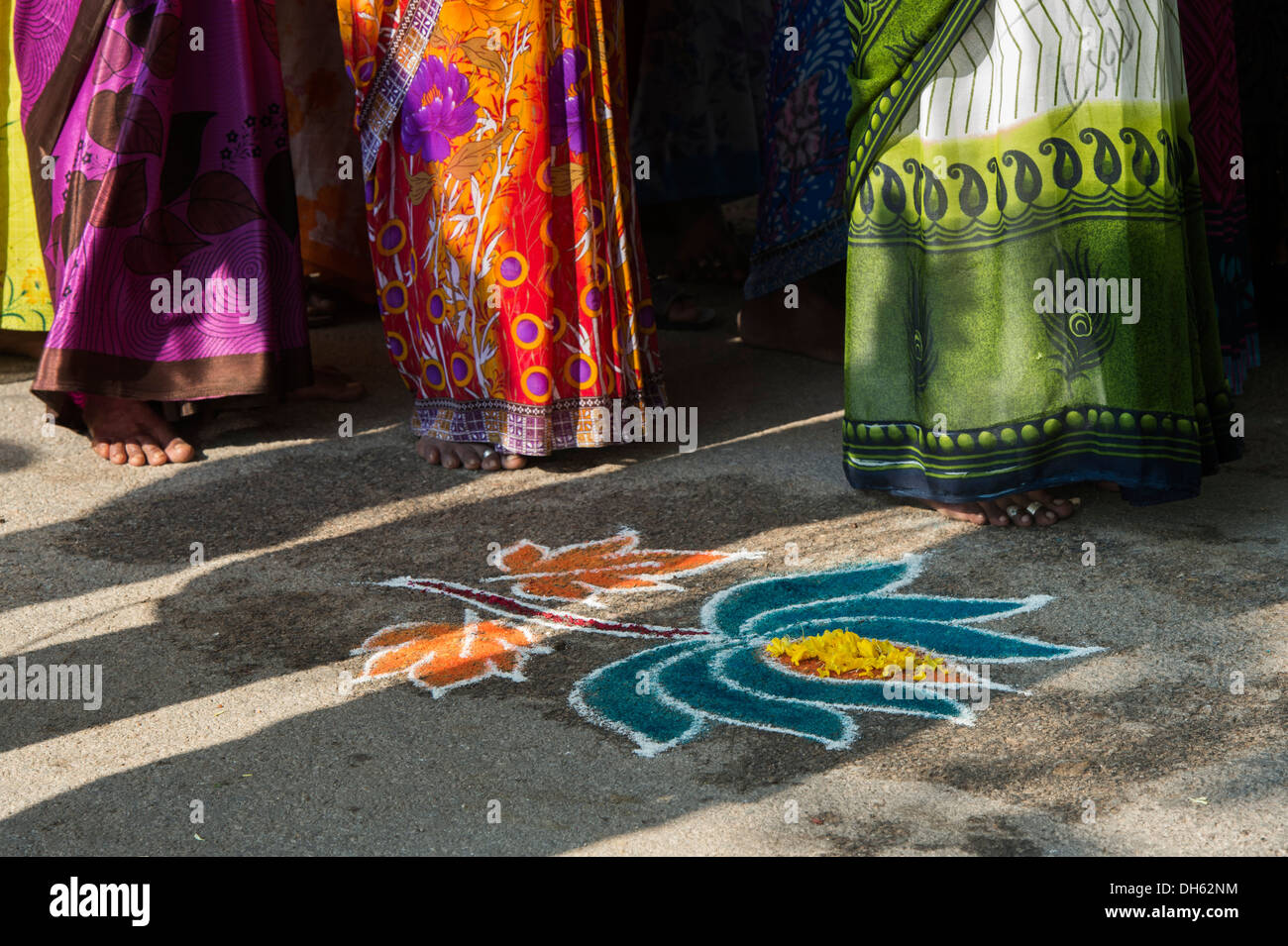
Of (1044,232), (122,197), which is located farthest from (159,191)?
(1044,232)

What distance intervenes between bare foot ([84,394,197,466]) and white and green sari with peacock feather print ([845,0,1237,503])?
2.08 m

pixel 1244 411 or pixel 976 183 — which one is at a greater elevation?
pixel 976 183

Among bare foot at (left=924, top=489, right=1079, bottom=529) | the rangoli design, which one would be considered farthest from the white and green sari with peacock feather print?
the rangoli design

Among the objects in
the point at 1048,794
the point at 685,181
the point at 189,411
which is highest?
the point at 685,181

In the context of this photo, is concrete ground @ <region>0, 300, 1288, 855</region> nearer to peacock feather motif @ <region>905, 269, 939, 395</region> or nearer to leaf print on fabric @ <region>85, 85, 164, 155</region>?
peacock feather motif @ <region>905, 269, 939, 395</region>

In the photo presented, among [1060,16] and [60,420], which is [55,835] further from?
[1060,16]

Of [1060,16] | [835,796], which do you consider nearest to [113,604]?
[835,796]

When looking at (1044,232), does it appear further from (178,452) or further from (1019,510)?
(178,452)

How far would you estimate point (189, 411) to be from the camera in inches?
169

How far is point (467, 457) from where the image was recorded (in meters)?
3.87

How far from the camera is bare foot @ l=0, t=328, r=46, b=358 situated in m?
4.86

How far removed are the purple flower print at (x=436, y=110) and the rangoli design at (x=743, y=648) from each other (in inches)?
47.3

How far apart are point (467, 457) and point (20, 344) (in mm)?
1988

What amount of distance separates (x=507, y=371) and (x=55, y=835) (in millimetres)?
1891
